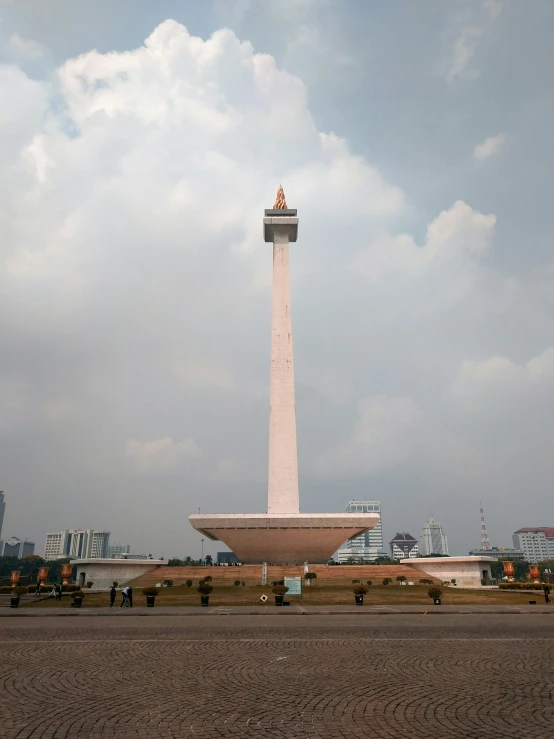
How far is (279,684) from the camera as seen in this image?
6.98 meters

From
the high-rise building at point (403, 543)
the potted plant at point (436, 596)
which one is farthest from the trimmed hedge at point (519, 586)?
the high-rise building at point (403, 543)

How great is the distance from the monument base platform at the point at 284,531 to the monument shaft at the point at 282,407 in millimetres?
2794

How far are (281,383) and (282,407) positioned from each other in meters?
2.16

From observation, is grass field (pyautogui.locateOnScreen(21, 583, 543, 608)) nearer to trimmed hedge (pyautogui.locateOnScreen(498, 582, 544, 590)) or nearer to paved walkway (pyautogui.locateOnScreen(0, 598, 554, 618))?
paved walkway (pyautogui.locateOnScreen(0, 598, 554, 618))

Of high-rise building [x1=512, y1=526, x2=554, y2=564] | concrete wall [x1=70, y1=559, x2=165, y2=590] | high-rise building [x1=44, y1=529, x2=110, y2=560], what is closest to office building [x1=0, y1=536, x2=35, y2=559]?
high-rise building [x1=44, y1=529, x2=110, y2=560]

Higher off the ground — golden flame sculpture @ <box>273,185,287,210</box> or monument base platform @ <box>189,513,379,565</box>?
golden flame sculpture @ <box>273,185,287,210</box>

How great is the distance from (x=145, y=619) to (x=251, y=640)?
6.48m

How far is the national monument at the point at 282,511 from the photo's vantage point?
42.4m

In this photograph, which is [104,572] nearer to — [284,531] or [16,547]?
[284,531]

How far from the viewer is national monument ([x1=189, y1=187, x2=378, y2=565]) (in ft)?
139

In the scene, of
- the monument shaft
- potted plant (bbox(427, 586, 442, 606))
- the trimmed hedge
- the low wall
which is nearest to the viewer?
potted plant (bbox(427, 586, 442, 606))

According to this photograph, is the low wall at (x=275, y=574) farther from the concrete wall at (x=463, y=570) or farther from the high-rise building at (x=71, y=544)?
the high-rise building at (x=71, y=544)

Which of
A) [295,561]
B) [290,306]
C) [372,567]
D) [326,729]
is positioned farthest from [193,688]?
[290,306]

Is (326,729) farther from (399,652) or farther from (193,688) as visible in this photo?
(399,652)
